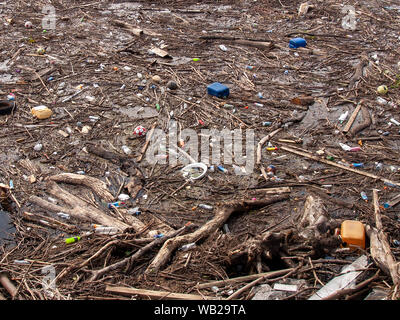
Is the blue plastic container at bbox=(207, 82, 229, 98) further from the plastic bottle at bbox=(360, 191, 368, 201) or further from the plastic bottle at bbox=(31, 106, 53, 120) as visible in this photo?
the plastic bottle at bbox=(360, 191, 368, 201)

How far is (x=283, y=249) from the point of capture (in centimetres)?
362

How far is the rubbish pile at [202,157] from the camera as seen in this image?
3.49m

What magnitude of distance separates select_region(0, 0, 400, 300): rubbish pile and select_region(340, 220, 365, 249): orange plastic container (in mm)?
19

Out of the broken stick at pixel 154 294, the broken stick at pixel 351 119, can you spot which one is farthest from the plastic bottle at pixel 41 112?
the broken stick at pixel 351 119

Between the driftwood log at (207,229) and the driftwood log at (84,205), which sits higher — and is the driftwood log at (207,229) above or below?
above

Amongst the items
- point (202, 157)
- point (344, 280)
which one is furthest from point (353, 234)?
point (202, 157)

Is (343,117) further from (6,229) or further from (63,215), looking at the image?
(6,229)


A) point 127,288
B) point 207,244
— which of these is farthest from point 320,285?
point 127,288

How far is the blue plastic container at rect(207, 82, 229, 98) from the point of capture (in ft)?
21.4

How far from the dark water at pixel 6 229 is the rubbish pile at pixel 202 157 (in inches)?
1.6

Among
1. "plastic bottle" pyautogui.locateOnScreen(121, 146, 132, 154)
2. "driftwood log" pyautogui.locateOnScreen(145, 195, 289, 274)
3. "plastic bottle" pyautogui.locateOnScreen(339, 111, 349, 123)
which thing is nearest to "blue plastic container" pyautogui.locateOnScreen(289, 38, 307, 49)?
"plastic bottle" pyautogui.locateOnScreen(339, 111, 349, 123)

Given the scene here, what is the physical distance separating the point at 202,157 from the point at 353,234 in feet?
7.06

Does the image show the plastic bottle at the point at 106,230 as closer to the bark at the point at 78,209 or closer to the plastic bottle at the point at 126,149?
the bark at the point at 78,209

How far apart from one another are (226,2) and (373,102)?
565 cm
